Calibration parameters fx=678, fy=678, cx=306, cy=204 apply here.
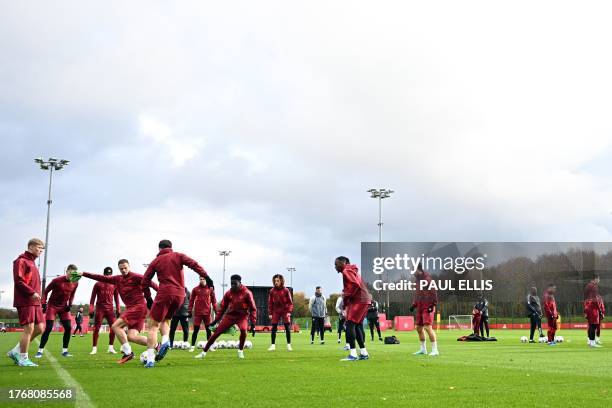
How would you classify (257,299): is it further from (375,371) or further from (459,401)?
(459,401)

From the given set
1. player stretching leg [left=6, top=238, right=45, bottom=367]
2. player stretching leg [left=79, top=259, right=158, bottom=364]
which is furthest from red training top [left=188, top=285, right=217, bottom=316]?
player stretching leg [left=6, top=238, right=45, bottom=367]

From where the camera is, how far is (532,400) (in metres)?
7.36

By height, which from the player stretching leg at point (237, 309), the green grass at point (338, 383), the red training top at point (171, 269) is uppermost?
the red training top at point (171, 269)

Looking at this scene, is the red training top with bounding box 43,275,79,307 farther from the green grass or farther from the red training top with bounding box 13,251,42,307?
the red training top with bounding box 13,251,42,307

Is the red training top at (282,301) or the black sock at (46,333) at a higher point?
the red training top at (282,301)

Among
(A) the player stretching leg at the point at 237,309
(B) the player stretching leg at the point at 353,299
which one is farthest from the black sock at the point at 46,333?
(B) the player stretching leg at the point at 353,299

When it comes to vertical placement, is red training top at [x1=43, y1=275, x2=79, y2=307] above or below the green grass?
above

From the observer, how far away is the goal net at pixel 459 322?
57819mm

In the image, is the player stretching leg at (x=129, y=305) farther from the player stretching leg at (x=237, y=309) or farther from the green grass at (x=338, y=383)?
the player stretching leg at (x=237, y=309)

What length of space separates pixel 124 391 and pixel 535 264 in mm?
A: 74306

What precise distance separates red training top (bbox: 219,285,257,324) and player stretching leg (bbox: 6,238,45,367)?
4.42 metres

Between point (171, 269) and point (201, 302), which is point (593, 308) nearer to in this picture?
point (201, 302)

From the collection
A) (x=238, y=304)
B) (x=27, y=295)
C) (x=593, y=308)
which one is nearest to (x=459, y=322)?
(x=593, y=308)

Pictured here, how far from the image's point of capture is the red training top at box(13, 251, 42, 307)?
11.8 m
